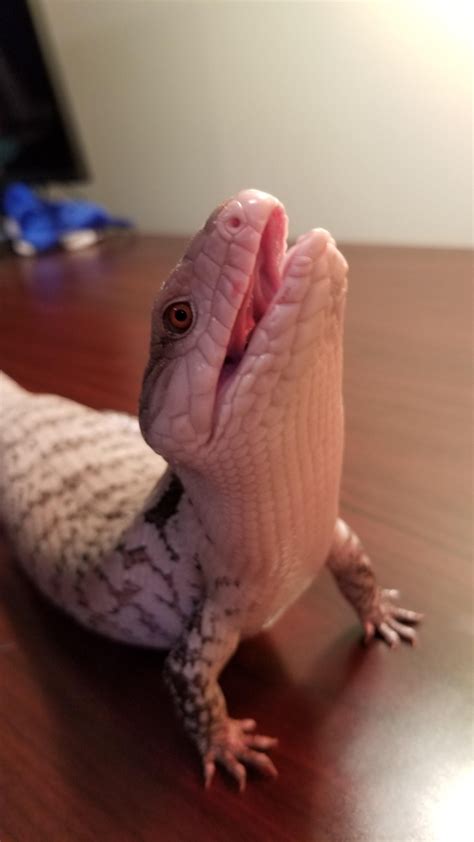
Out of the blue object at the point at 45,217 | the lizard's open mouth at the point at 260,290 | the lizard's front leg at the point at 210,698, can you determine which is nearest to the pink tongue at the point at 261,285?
the lizard's open mouth at the point at 260,290

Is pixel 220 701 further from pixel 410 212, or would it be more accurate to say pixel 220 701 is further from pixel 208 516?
pixel 410 212

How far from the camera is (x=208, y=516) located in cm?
52

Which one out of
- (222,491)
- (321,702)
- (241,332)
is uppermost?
(241,332)

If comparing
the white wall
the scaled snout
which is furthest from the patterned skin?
the white wall

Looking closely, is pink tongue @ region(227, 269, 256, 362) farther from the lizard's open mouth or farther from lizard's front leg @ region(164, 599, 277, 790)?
lizard's front leg @ region(164, 599, 277, 790)

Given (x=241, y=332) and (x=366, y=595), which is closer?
(x=241, y=332)

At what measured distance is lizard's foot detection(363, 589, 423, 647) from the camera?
60 cm

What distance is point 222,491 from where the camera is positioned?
48cm

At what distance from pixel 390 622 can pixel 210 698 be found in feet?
0.52

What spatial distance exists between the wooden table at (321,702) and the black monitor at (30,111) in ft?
5.96

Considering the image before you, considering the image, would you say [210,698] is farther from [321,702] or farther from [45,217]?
[45,217]

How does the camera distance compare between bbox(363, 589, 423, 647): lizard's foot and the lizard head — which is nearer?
the lizard head

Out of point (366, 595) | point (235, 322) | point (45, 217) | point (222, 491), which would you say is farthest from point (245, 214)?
point (45, 217)

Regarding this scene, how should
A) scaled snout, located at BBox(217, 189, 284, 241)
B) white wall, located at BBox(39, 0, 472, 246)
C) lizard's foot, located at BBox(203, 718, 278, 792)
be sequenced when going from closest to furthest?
scaled snout, located at BBox(217, 189, 284, 241)
lizard's foot, located at BBox(203, 718, 278, 792)
white wall, located at BBox(39, 0, 472, 246)
